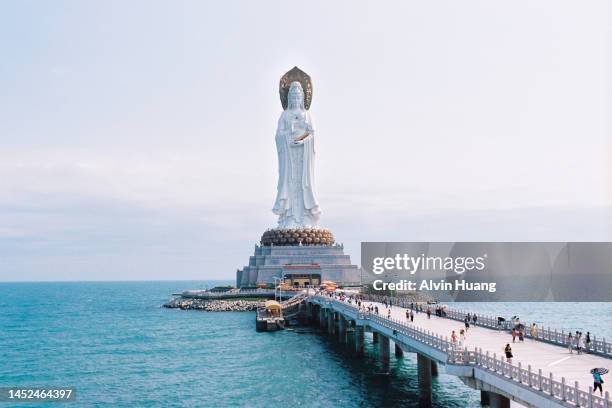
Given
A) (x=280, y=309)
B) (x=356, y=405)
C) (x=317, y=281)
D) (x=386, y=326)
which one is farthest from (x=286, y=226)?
(x=356, y=405)

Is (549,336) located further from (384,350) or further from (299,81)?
(299,81)

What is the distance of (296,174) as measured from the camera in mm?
100312

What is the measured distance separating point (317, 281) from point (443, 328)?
54.9 meters

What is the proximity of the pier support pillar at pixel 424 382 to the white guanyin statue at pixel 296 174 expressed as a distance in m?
66.0

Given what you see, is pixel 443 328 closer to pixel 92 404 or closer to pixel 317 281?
pixel 92 404

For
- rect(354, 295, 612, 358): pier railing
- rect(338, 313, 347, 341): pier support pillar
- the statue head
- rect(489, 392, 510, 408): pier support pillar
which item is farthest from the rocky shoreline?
rect(489, 392, 510, 408): pier support pillar

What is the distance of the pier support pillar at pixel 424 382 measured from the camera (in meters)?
32.7

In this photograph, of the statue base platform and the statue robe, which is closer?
the statue base platform

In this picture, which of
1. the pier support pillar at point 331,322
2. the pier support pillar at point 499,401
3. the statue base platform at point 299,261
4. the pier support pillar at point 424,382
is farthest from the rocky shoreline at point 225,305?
the pier support pillar at point 499,401

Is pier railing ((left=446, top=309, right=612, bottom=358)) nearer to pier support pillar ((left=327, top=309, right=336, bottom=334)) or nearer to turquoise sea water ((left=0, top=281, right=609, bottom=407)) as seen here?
turquoise sea water ((left=0, top=281, right=609, bottom=407))

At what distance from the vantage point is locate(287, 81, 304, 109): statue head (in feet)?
332

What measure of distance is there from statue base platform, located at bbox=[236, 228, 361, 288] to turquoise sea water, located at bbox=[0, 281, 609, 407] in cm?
2194

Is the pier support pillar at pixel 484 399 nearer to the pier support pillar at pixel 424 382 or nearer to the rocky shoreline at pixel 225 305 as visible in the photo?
the pier support pillar at pixel 424 382

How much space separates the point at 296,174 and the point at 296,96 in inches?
436
